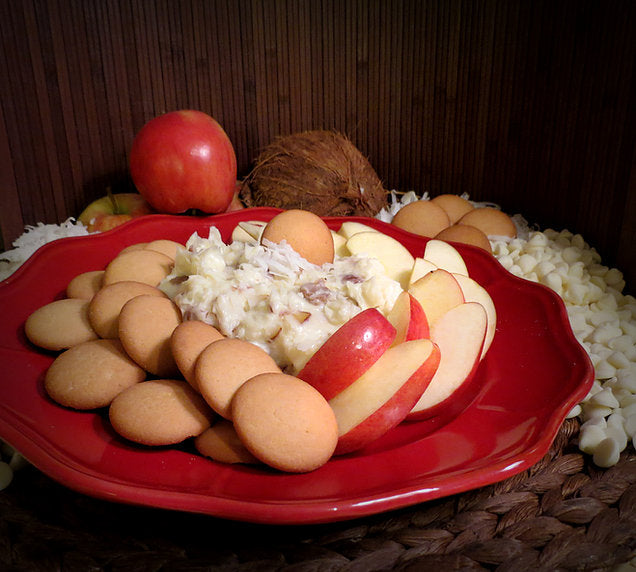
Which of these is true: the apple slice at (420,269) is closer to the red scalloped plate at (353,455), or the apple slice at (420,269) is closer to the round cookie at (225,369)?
the red scalloped plate at (353,455)

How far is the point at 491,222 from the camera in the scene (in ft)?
3.65

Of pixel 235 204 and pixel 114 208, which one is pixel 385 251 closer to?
pixel 235 204

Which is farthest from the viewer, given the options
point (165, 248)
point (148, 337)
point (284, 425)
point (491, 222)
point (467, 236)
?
point (491, 222)

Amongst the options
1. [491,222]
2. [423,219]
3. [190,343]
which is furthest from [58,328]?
[491,222]

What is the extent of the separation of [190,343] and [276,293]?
0.13 meters

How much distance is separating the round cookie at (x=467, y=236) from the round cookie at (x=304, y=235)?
0.28 metres

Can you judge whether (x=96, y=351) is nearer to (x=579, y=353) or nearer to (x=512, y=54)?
(x=579, y=353)

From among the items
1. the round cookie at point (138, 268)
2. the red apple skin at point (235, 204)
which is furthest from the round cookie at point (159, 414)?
the red apple skin at point (235, 204)

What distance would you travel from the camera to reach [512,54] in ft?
3.94

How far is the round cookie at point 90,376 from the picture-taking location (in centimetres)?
59

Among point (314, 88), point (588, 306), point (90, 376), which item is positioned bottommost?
point (588, 306)

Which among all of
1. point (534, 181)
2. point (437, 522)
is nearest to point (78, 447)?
point (437, 522)

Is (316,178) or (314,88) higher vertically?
(314,88)

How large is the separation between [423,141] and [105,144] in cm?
70
